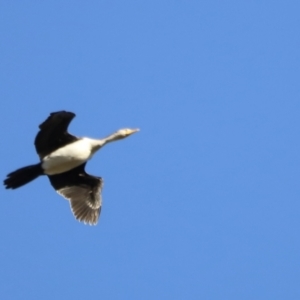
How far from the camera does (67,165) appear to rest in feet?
68.2

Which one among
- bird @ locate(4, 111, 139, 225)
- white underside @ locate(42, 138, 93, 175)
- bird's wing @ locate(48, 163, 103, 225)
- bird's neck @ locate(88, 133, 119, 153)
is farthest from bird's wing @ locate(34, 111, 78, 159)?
bird's wing @ locate(48, 163, 103, 225)

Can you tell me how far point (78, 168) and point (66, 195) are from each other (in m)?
0.65

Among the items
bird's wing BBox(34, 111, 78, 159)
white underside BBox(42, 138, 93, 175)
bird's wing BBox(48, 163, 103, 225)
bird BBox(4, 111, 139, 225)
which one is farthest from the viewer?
bird's wing BBox(48, 163, 103, 225)

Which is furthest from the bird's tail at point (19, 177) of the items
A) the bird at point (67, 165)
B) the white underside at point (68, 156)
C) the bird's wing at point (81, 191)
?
the bird's wing at point (81, 191)

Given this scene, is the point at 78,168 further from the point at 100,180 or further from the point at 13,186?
the point at 13,186

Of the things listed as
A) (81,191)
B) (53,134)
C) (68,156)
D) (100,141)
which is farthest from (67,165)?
(81,191)

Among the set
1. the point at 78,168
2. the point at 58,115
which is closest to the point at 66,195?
the point at 78,168

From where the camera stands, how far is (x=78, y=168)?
71.6 feet

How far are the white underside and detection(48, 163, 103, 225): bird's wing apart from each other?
3.35 ft

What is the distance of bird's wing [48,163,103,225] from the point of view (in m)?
21.7

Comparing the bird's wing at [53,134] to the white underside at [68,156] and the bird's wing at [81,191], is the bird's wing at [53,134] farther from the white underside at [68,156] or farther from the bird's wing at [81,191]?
the bird's wing at [81,191]

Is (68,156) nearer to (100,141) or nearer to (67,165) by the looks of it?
(67,165)

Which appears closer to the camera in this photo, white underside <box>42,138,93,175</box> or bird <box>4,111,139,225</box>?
bird <box>4,111,139,225</box>

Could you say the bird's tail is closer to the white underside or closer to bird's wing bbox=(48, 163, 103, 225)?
the white underside
